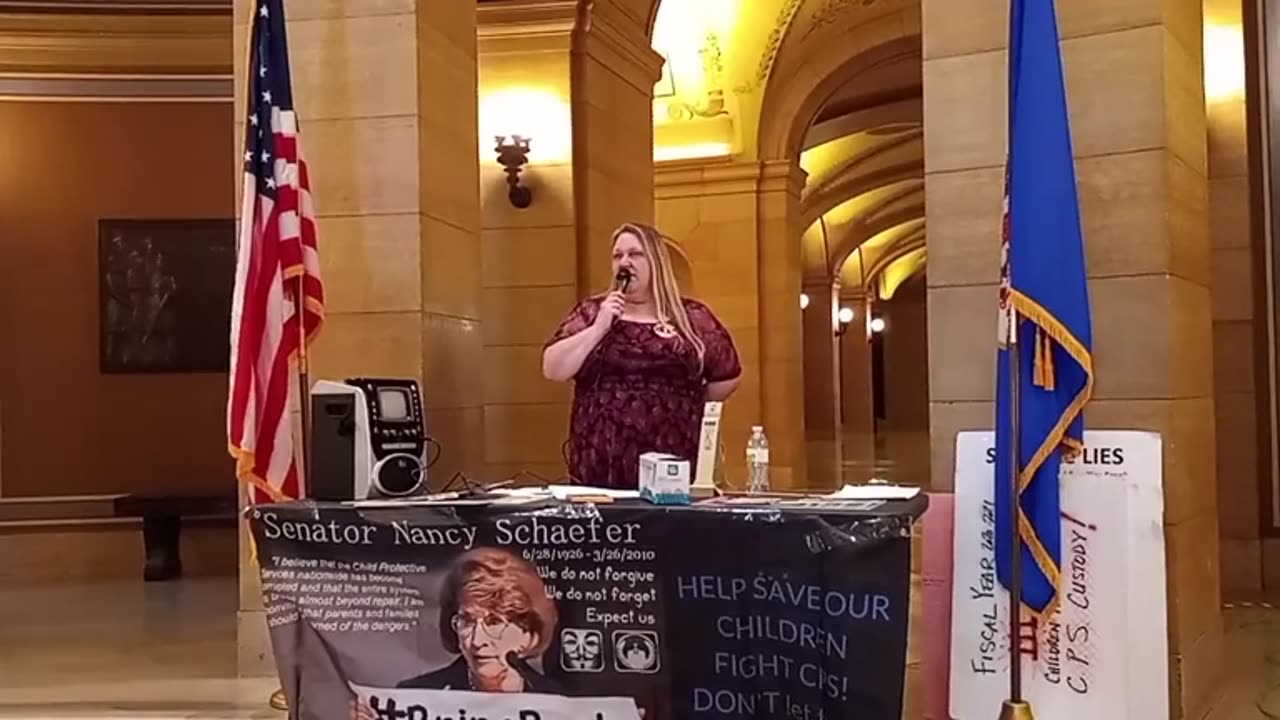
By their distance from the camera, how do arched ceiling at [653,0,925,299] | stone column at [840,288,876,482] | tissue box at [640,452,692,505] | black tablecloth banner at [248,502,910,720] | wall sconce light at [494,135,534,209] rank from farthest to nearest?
stone column at [840,288,876,482], arched ceiling at [653,0,925,299], wall sconce light at [494,135,534,209], tissue box at [640,452,692,505], black tablecloth banner at [248,502,910,720]

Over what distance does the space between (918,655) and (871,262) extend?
78.8 ft

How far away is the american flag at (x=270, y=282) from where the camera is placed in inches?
167

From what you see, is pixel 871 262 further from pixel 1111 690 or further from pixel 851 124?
pixel 1111 690

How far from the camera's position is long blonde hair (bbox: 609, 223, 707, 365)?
3812 millimetres

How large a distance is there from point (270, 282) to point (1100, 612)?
2723 mm

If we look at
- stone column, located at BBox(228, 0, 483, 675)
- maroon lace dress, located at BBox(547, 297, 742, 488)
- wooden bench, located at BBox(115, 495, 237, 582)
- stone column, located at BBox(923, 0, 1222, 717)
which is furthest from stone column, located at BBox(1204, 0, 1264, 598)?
wooden bench, located at BBox(115, 495, 237, 582)

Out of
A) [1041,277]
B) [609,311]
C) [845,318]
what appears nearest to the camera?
[1041,277]

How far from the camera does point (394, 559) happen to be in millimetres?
3529

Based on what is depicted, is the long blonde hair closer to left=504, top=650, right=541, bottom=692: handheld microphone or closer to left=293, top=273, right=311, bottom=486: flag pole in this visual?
left=504, top=650, right=541, bottom=692: handheld microphone

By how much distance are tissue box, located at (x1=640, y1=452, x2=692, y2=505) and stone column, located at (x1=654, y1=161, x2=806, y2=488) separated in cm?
971

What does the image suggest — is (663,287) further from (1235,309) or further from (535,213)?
(535,213)

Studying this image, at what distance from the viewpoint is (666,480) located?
3432 mm

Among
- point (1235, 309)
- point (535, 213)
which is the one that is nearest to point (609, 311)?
point (1235, 309)

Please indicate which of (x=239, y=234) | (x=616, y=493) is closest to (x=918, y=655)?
(x=616, y=493)
